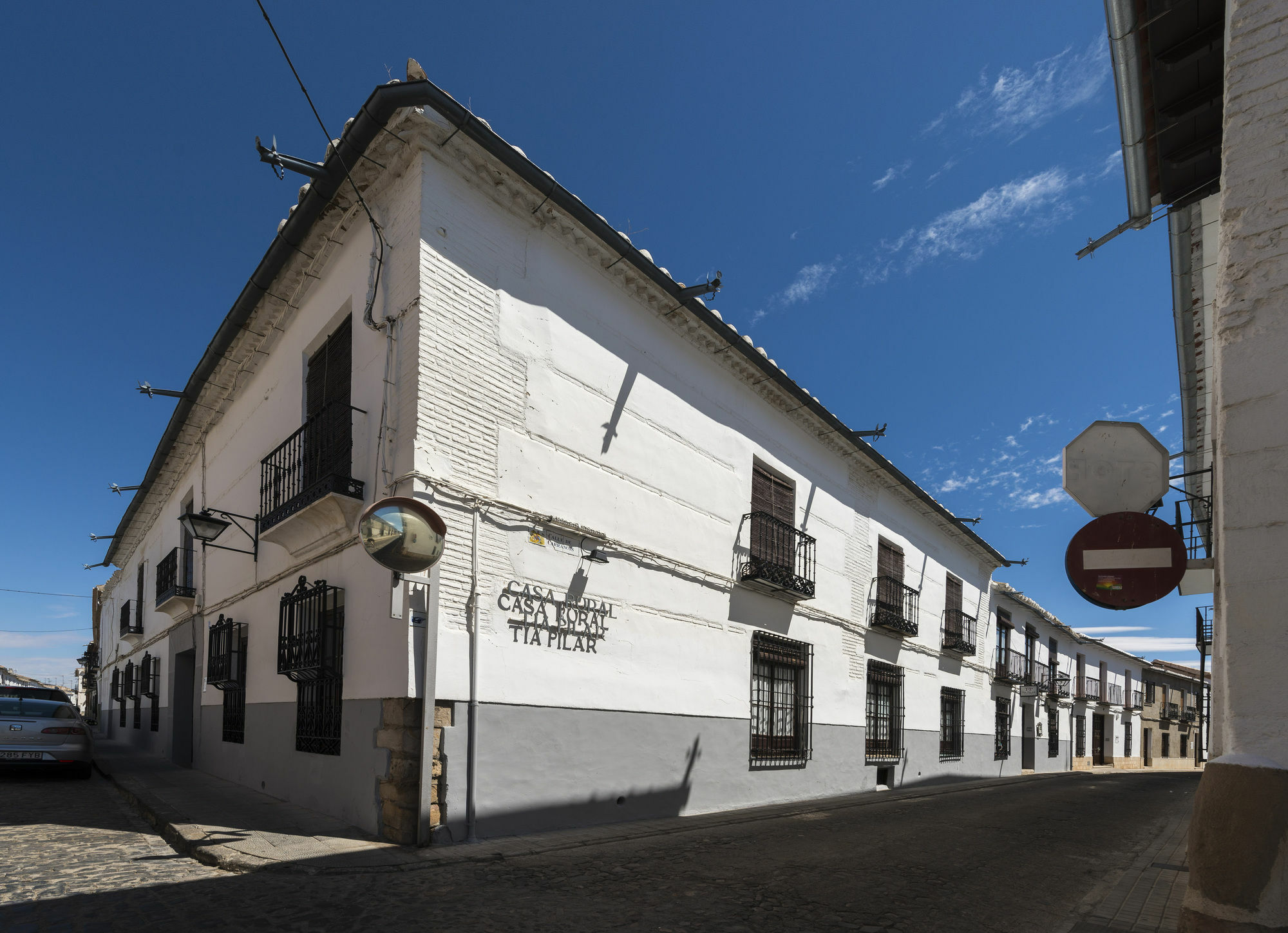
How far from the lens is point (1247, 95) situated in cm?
384

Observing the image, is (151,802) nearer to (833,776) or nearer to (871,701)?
(833,776)

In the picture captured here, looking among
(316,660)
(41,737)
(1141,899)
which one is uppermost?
(316,660)

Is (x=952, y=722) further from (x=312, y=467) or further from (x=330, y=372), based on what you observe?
(x=330, y=372)

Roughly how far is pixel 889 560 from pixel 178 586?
39.8 ft

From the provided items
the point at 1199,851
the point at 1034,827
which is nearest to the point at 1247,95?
the point at 1199,851

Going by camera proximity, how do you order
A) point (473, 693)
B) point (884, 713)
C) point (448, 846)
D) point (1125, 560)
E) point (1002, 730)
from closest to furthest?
point (1125, 560)
point (448, 846)
point (473, 693)
point (884, 713)
point (1002, 730)

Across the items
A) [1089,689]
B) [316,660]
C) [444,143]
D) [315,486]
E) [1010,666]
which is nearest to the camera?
[444,143]

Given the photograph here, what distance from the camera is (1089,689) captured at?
28.2 meters

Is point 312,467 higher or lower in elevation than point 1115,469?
higher

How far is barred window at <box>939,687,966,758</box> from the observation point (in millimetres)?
16469

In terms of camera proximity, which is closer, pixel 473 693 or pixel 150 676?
pixel 473 693

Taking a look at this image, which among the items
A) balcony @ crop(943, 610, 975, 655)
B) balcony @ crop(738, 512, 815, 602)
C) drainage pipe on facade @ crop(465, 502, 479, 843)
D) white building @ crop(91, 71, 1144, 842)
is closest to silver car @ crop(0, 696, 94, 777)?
white building @ crop(91, 71, 1144, 842)

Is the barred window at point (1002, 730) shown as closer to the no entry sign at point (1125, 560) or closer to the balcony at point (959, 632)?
the balcony at point (959, 632)

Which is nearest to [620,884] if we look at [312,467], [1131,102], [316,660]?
[316,660]
